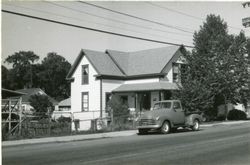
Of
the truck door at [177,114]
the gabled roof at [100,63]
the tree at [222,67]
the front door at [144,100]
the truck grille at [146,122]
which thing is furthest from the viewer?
the gabled roof at [100,63]

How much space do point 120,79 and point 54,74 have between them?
2738 inches

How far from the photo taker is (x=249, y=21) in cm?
1363

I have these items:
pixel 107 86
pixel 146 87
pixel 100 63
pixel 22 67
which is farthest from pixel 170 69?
pixel 22 67

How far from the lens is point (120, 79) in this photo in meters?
36.8

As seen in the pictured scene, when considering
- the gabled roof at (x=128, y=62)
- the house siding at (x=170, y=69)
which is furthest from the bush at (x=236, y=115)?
the gabled roof at (x=128, y=62)

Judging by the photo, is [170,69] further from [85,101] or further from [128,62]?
[85,101]

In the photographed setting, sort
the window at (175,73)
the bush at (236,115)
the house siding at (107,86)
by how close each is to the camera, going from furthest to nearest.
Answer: the bush at (236,115) → the window at (175,73) → the house siding at (107,86)

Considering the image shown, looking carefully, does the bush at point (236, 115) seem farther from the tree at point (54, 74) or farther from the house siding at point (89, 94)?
the tree at point (54, 74)

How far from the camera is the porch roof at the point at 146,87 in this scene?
1291 inches

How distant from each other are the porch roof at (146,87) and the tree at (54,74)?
68416mm

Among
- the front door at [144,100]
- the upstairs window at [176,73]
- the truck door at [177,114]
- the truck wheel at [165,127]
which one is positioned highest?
the upstairs window at [176,73]

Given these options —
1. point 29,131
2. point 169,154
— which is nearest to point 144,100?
point 29,131

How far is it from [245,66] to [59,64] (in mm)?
74323

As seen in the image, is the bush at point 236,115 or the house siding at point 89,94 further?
the bush at point 236,115
